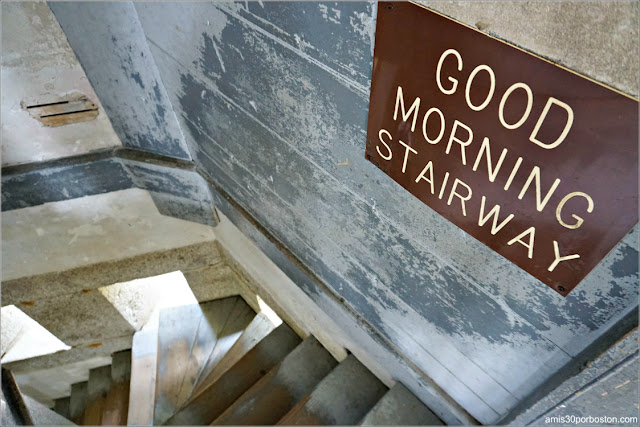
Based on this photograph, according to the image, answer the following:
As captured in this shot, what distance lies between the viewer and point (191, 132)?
262 centimetres

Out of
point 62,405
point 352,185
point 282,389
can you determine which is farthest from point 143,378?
point 352,185

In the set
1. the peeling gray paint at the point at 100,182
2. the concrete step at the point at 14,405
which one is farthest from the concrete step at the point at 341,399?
the concrete step at the point at 14,405

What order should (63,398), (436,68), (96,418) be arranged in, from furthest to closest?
(63,398) < (96,418) < (436,68)

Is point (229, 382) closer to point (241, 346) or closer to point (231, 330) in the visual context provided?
point (241, 346)

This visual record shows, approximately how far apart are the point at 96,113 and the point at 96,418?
5.03m

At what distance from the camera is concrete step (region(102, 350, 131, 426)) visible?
221 inches

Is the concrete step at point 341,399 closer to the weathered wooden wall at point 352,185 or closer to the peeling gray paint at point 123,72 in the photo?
the weathered wooden wall at point 352,185

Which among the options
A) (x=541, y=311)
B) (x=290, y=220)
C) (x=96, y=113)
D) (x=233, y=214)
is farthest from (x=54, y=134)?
(x=541, y=311)

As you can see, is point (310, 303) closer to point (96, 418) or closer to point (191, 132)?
point (191, 132)

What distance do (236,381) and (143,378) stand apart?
1965 mm

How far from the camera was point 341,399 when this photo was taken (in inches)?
123

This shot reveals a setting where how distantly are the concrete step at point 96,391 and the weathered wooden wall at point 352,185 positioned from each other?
4.91m

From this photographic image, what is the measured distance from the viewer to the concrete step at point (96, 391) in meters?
5.93

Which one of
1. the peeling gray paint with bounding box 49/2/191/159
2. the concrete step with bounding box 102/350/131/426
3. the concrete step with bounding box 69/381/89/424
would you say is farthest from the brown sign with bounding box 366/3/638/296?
the concrete step with bounding box 69/381/89/424
